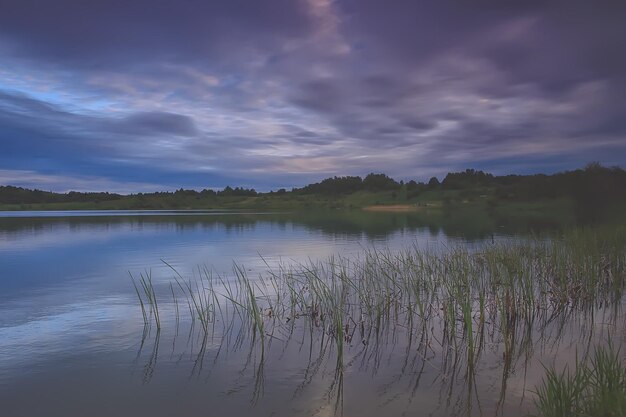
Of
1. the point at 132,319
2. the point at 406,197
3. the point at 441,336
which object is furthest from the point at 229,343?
the point at 406,197

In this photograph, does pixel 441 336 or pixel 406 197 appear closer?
pixel 441 336

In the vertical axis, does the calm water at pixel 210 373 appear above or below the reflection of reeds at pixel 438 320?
below

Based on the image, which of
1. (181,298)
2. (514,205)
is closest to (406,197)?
(514,205)

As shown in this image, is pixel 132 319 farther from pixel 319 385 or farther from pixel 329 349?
pixel 319 385

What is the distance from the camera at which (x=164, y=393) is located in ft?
24.1

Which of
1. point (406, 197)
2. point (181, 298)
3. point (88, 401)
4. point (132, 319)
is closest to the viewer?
point (88, 401)

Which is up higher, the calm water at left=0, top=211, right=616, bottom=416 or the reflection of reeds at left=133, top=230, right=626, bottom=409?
the reflection of reeds at left=133, top=230, right=626, bottom=409

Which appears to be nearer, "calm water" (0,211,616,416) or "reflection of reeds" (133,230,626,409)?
"calm water" (0,211,616,416)

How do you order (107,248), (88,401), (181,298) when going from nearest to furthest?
(88,401), (181,298), (107,248)

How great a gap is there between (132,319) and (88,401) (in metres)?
5.14

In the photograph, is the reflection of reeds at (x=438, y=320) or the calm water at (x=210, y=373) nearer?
the calm water at (x=210, y=373)

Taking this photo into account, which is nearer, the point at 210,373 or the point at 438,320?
the point at 210,373

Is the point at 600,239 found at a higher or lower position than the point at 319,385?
higher

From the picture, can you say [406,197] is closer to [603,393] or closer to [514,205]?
[514,205]
